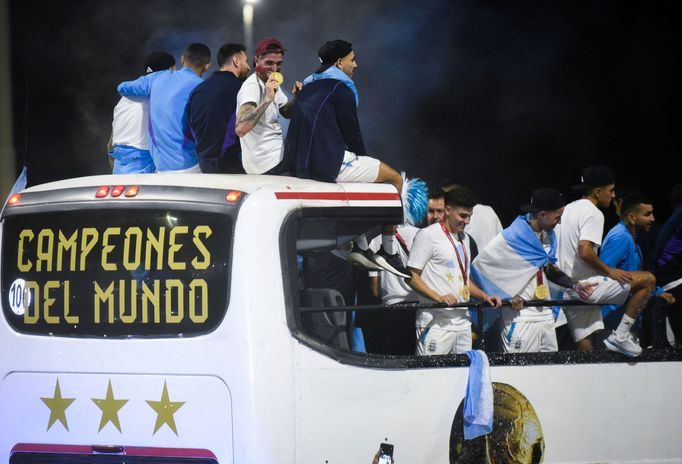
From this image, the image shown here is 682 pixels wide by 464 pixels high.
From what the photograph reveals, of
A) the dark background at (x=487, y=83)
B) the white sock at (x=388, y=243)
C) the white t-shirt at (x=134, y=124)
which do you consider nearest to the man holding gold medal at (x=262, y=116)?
the white sock at (x=388, y=243)

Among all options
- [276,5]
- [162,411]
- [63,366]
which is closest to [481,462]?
[162,411]

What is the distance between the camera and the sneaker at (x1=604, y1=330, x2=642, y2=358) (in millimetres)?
5488

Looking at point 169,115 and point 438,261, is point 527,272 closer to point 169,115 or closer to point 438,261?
point 438,261

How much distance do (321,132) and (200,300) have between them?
1.46 m

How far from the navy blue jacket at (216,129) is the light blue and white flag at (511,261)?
167 cm

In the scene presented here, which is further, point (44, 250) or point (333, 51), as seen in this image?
point (333, 51)

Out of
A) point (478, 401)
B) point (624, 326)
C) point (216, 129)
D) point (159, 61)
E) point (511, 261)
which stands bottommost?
point (478, 401)

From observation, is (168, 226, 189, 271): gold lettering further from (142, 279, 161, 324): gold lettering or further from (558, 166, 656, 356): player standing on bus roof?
(558, 166, 656, 356): player standing on bus roof

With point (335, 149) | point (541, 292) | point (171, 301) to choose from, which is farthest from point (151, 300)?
point (541, 292)

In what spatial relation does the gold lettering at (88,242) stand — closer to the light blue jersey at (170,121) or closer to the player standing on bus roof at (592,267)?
the light blue jersey at (170,121)

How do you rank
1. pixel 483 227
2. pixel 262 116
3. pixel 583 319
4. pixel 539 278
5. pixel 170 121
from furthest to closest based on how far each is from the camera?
pixel 483 227
pixel 170 121
pixel 583 319
pixel 539 278
pixel 262 116

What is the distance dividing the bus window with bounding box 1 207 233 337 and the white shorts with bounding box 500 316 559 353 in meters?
2.08

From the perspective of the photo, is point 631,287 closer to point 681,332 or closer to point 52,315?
point 681,332

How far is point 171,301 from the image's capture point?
4.80 metres
